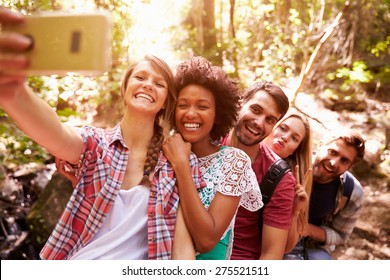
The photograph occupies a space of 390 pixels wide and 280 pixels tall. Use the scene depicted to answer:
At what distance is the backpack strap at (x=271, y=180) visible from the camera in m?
1.24

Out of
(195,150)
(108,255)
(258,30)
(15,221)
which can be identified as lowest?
(15,221)

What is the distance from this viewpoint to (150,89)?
3.29ft

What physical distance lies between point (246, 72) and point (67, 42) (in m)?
2.30

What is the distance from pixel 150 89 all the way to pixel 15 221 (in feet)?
5.03

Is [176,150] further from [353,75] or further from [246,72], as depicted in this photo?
[353,75]

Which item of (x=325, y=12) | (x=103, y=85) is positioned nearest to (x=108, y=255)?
(x=103, y=85)

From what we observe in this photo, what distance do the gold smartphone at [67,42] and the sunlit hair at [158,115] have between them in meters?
0.47

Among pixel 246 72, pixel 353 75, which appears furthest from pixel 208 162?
pixel 353 75

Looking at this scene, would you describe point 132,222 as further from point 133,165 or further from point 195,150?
point 195,150

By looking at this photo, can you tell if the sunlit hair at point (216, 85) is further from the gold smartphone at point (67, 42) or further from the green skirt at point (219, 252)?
the gold smartphone at point (67, 42)

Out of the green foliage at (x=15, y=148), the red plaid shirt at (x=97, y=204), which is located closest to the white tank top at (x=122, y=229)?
the red plaid shirt at (x=97, y=204)

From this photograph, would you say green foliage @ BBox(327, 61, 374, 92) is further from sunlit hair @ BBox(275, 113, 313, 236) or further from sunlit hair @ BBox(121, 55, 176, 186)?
sunlit hair @ BBox(121, 55, 176, 186)

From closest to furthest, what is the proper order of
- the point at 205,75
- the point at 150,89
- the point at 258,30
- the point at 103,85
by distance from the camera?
the point at 150,89
the point at 205,75
the point at 103,85
the point at 258,30

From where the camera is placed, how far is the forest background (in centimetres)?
204
